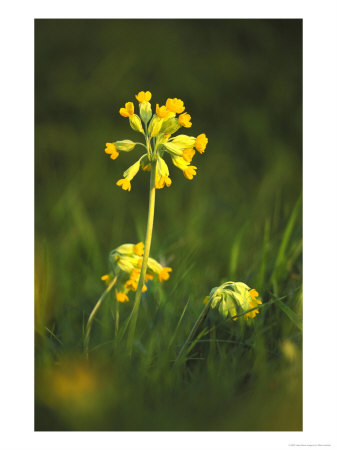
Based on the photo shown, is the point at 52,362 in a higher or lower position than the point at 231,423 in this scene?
higher

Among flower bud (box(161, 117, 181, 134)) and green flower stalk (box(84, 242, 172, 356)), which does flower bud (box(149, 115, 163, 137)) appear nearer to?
flower bud (box(161, 117, 181, 134))

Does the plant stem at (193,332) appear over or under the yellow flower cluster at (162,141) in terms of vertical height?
under

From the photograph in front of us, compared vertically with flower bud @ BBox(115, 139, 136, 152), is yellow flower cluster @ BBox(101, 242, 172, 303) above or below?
below

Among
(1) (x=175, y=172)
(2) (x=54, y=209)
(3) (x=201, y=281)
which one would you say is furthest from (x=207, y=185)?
(3) (x=201, y=281)

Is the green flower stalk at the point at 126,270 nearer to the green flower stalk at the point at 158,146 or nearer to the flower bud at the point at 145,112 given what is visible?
the green flower stalk at the point at 158,146

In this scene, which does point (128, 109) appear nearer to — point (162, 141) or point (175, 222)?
point (162, 141)

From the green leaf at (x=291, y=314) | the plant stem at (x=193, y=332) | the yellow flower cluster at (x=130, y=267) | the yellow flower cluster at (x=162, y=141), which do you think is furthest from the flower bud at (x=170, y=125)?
the green leaf at (x=291, y=314)

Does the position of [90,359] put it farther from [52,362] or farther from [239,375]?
[239,375]

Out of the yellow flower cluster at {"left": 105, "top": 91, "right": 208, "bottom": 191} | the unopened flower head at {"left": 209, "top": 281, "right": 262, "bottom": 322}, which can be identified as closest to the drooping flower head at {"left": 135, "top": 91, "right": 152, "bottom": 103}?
the yellow flower cluster at {"left": 105, "top": 91, "right": 208, "bottom": 191}
